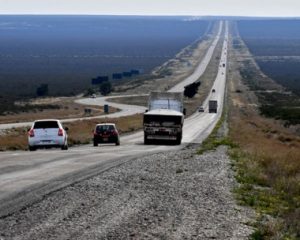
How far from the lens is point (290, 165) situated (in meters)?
25.1

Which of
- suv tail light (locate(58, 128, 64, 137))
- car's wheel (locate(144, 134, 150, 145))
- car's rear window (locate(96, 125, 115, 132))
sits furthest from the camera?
car's wheel (locate(144, 134, 150, 145))

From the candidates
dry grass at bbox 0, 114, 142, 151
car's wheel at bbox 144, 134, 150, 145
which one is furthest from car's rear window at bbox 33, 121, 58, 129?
car's wheel at bbox 144, 134, 150, 145

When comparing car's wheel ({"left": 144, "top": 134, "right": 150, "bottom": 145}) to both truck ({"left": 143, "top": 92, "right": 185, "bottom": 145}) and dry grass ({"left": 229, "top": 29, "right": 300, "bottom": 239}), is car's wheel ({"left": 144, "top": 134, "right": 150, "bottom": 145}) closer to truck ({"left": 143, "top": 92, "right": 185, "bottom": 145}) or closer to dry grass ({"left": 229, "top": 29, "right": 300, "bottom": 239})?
truck ({"left": 143, "top": 92, "right": 185, "bottom": 145})

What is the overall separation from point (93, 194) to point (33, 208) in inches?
95.5

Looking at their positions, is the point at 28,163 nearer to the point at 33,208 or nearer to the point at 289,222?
the point at 33,208

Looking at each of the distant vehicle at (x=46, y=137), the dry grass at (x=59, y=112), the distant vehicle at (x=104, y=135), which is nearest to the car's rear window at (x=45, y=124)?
the distant vehicle at (x=46, y=137)

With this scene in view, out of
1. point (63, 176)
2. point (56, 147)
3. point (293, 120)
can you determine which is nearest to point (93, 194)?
point (63, 176)

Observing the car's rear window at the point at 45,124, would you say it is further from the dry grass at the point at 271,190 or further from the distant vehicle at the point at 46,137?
the dry grass at the point at 271,190

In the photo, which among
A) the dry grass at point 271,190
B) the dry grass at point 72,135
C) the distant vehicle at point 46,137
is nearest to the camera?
the dry grass at point 271,190

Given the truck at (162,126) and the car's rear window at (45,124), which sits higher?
the car's rear window at (45,124)

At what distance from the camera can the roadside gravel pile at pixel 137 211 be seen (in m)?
13.1

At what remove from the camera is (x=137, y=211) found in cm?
1527

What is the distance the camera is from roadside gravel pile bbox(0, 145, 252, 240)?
1308 centimetres

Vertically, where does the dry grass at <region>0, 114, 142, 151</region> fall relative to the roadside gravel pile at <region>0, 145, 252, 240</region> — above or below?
below
